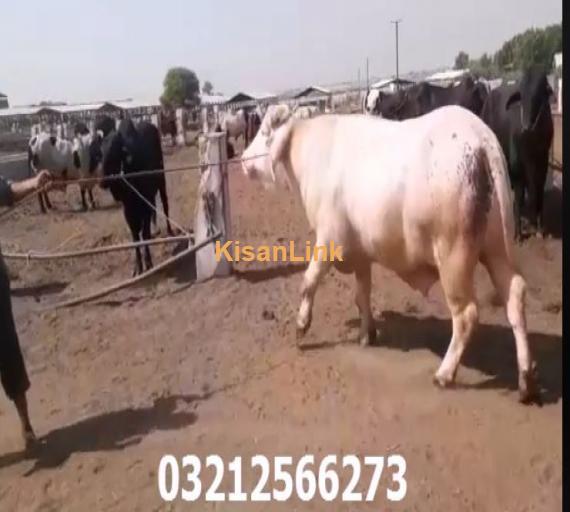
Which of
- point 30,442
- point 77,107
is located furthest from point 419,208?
point 30,442

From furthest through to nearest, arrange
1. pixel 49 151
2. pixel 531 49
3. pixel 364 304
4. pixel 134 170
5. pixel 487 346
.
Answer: pixel 134 170, pixel 49 151, pixel 364 304, pixel 487 346, pixel 531 49

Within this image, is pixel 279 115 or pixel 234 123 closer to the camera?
pixel 279 115

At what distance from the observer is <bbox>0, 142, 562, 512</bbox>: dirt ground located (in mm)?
1854

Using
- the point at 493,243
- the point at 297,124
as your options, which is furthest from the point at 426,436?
the point at 297,124

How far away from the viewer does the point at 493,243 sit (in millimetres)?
2012

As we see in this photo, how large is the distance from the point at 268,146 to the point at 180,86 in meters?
0.63

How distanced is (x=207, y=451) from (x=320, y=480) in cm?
31

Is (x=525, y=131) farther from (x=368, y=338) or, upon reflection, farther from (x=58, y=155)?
(x=58, y=155)

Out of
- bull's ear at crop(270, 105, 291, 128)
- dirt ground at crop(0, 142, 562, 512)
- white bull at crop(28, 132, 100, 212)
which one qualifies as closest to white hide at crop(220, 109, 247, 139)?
bull's ear at crop(270, 105, 291, 128)

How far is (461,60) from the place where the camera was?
211cm

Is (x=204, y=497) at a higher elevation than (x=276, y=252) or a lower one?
lower

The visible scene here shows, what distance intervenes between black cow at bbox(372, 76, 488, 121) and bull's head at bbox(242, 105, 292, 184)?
33 centimetres

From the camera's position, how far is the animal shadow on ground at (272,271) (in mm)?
2363
